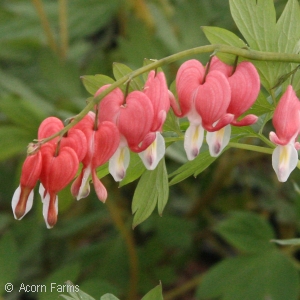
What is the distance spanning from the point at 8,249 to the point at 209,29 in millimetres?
932

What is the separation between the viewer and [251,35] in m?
0.80

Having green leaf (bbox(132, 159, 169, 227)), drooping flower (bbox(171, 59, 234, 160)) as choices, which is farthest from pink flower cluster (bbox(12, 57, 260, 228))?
green leaf (bbox(132, 159, 169, 227))

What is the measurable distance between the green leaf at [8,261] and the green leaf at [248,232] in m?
0.58

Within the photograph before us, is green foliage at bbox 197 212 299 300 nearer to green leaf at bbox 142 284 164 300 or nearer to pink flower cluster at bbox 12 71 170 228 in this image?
green leaf at bbox 142 284 164 300

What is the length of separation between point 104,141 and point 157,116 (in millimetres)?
80

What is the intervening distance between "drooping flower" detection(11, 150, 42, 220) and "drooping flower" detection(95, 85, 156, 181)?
11cm

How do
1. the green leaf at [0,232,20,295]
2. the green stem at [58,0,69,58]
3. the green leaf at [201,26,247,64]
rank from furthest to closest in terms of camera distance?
the green stem at [58,0,69,58] < the green leaf at [0,232,20,295] < the green leaf at [201,26,247,64]

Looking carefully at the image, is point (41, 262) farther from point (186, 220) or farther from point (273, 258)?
point (273, 258)

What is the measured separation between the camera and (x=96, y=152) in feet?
2.39

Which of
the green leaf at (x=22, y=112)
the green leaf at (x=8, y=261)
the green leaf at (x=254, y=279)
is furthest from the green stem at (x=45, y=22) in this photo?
the green leaf at (x=254, y=279)

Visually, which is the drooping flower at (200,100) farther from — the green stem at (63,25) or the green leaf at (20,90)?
the green stem at (63,25)

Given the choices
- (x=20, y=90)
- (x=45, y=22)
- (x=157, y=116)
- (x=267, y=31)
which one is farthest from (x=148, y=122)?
(x=45, y=22)

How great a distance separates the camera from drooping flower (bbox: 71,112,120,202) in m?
0.72

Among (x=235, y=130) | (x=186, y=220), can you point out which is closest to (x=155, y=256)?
(x=186, y=220)
